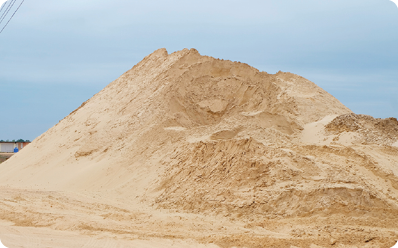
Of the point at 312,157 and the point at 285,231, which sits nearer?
the point at 285,231

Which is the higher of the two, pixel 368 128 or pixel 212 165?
pixel 368 128

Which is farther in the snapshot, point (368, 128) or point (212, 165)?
point (368, 128)

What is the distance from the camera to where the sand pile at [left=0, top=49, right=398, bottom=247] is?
Result: 9.45 meters

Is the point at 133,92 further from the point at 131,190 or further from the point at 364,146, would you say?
the point at 364,146

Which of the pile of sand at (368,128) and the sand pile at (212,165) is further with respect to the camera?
the pile of sand at (368,128)

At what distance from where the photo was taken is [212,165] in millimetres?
12516

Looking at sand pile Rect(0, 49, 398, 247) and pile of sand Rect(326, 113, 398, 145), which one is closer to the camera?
sand pile Rect(0, 49, 398, 247)

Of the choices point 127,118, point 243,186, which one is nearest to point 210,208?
point 243,186

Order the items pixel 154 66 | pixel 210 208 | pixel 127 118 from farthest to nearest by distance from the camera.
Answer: pixel 154 66 < pixel 127 118 < pixel 210 208

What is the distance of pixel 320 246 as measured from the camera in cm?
793

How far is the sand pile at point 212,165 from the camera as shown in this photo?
945cm

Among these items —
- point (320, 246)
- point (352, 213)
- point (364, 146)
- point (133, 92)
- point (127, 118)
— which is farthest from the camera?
point (133, 92)

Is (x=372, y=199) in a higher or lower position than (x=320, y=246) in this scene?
higher

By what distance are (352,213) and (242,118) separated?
695 cm
